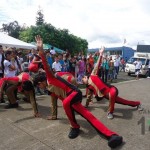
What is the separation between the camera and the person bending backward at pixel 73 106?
452 centimetres

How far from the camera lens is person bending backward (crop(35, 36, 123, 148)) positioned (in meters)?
4.52

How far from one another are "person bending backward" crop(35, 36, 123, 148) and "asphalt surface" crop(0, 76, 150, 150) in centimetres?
16

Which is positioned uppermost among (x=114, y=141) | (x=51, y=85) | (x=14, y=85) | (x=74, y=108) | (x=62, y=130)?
(x=51, y=85)

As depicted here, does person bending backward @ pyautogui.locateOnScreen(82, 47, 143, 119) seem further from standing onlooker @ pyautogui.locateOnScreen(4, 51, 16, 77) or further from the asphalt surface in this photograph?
standing onlooker @ pyautogui.locateOnScreen(4, 51, 16, 77)

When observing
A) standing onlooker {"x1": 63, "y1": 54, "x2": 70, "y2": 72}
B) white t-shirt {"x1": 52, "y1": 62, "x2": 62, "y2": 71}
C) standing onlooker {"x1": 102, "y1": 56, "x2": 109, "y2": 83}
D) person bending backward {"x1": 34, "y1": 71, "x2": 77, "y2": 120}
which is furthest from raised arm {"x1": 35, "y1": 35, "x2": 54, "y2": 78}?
standing onlooker {"x1": 102, "y1": 56, "x2": 109, "y2": 83}

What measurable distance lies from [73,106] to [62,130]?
0.69 m

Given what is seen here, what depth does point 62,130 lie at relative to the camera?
208 inches

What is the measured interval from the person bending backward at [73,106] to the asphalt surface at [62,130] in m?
0.16

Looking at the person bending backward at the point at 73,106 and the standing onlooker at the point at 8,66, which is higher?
the standing onlooker at the point at 8,66

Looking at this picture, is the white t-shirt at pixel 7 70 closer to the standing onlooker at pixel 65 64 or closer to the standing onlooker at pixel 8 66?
the standing onlooker at pixel 8 66

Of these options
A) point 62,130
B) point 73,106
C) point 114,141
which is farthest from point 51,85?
point 114,141

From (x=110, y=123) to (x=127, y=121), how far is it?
0.46m

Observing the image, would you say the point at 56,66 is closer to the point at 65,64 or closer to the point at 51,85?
the point at 65,64

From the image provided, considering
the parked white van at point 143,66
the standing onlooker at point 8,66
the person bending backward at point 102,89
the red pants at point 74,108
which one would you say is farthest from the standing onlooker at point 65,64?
the parked white van at point 143,66
